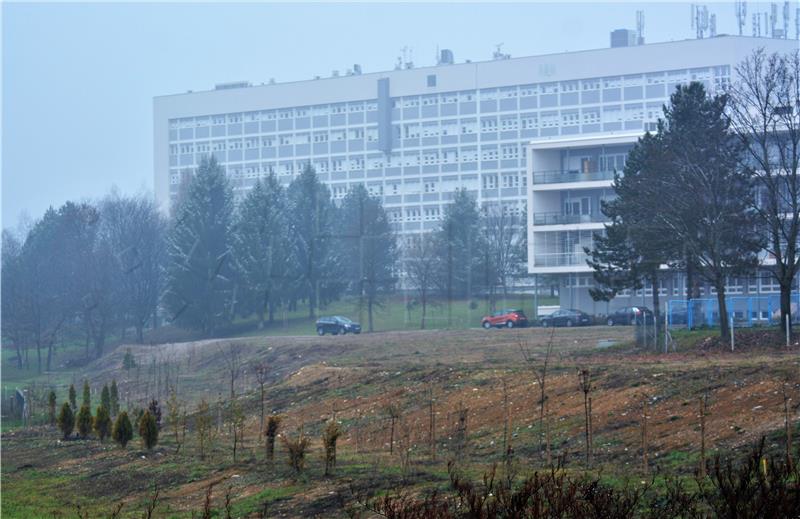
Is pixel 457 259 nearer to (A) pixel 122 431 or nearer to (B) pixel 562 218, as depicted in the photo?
(B) pixel 562 218

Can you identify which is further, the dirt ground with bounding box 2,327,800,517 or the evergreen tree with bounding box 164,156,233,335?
the evergreen tree with bounding box 164,156,233,335

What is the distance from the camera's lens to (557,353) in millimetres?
37469

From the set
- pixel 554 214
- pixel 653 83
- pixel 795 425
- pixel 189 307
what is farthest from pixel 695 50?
pixel 795 425

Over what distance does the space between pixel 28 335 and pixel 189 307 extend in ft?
31.0

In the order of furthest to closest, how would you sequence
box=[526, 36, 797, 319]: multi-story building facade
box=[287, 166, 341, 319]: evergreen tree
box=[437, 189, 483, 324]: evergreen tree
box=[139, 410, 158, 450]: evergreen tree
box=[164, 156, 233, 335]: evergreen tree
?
1. box=[287, 166, 341, 319]: evergreen tree
2. box=[437, 189, 483, 324]: evergreen tree
3. box=[164, 156, 233, 335]: evergreen tree
4. box=[526, 36, 797, 319]: multi-story building facade
5. box=[139, 410, 158, 450]: evergreen tree

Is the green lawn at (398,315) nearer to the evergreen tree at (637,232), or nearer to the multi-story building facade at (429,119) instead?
the multi-story building facade at (429,119)

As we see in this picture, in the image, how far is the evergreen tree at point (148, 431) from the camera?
78.9 feet

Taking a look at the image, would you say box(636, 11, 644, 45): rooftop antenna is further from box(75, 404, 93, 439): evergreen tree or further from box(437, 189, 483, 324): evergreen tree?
box(75, 404, 93, 439): evergreen tree

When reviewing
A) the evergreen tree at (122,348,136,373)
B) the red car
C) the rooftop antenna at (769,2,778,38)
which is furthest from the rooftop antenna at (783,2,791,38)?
the evergreen tree at (122,348,136,373)

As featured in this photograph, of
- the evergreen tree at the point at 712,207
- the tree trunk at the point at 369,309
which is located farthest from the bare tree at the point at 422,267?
the evergreen tree at the point at 712,207

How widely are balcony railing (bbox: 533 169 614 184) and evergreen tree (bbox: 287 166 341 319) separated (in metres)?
14.8

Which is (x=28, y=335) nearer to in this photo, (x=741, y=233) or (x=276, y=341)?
(x=276, y=341)

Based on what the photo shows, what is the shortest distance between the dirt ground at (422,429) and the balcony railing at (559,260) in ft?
78.7

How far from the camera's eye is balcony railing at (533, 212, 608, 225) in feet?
203
